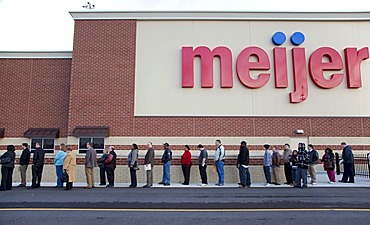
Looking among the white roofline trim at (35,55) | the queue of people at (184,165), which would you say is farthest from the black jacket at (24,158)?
the white roofline trim at (35,55)

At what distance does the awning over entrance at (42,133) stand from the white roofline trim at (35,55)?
172 inches

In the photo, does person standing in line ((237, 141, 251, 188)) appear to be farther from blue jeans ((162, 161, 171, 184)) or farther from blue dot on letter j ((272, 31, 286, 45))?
blue dot on letter j ((272, 31, 286, 45))

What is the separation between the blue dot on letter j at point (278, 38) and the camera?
1672 cm

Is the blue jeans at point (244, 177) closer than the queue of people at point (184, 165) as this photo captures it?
No

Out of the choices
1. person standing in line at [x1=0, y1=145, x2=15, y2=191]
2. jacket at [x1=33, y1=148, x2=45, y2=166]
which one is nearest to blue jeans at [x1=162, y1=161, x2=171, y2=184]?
jacket at [x1=33, y1=148, x2=45, y2=166]

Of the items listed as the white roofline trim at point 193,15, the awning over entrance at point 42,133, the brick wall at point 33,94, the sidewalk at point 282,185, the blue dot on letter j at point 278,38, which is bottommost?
the sidewalk at point 282,185

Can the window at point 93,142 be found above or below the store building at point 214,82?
below

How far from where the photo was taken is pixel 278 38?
16.8 metres

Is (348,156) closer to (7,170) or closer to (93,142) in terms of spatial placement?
(93,142)

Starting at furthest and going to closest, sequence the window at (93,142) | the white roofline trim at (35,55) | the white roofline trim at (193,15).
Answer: the white roofline trim at (35,55), the white roofline trim at (193,15), the window at (93,142)

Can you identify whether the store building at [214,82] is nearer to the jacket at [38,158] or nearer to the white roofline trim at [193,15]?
the white roofline trim at [193,15]

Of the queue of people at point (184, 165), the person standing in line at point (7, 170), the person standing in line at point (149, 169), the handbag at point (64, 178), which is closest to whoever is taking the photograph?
the handbag at point (64, 178)

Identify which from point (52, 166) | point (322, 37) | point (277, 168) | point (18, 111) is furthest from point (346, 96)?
point (18, 111)

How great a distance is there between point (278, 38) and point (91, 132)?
11.3m
